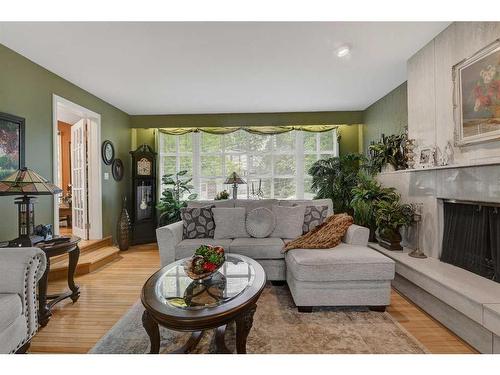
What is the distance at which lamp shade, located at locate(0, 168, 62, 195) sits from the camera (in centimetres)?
201

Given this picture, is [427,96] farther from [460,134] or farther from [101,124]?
[101,124]

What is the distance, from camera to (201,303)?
4.60 feet

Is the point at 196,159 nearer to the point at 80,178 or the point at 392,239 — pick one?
the point at 80,178

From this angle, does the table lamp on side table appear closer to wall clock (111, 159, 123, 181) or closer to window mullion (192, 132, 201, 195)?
wall clock (111, 159, 123, 181)

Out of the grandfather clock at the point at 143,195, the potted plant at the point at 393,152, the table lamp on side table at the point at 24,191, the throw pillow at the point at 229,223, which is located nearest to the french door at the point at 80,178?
the grandfather clock at the point at 143,195

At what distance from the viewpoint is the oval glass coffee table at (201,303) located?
49.9 inches

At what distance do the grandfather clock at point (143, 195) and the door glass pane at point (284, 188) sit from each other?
2.42 m

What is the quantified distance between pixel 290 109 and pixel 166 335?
13.5ft

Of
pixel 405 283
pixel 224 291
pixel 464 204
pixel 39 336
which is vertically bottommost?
pixel 39 336

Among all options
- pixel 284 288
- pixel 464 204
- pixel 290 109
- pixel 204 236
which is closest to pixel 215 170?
pixel 290 109

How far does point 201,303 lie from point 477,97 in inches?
101

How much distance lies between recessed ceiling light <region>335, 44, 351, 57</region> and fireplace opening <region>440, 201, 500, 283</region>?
5.78 feet

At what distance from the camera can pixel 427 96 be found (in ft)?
8.48

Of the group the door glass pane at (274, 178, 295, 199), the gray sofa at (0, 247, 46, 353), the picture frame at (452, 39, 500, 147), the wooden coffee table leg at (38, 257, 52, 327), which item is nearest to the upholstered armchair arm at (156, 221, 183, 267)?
the wooden coffee table leg at (38, 257, 52, 327)
